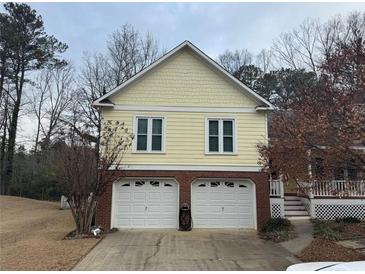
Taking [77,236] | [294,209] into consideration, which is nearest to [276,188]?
[294,209]

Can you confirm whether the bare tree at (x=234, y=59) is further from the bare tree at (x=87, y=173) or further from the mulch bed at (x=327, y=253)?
the mulch bed at (x=327, y=253)

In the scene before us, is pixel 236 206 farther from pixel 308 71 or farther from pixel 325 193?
pixel 308 71

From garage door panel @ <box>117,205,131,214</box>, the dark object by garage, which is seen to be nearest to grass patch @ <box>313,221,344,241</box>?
the dark object by garage

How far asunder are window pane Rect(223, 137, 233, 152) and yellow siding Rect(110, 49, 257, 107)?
166 centimetres

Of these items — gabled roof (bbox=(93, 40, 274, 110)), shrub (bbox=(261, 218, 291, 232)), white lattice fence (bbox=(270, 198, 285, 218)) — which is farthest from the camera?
white lattice fence (bbox=(270, 198, 285, 218))

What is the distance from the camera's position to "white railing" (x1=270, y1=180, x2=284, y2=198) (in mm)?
17469

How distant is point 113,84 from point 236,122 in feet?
65.2

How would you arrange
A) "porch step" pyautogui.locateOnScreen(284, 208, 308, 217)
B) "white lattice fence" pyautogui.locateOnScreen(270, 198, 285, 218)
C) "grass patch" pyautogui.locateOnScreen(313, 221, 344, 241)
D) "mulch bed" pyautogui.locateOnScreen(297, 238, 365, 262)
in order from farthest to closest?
"porch step" pyautogui.locateOnScreen(284, 208, 308, 217)
"white lattice fence" pyautogui.locateOnScreen(270, 198, 285, 218)
"grass patch" pyautogui.locateOnScreen(313, 221, 344, 241)
"mulch bed" pyautogui.locateOnScreen(297, 238, 365, 262)

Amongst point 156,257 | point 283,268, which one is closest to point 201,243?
point 156,257

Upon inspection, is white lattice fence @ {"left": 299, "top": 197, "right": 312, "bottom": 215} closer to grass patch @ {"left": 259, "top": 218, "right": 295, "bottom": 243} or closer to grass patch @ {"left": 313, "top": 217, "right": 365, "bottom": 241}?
grass patch @ {"left": 313, "top": 217, "right": 365, "bottom": 241}

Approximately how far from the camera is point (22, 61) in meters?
34.6

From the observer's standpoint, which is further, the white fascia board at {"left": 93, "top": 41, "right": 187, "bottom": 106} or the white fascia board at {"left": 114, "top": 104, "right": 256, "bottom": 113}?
the white fascia board at {"left": 114, "top": 104, "right": 256, "bottom": 113}

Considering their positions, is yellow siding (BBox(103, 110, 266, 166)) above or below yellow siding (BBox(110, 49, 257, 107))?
below

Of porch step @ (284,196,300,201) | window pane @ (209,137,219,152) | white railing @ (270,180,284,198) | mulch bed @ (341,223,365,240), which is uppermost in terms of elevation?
window pane @ (209,137,219,152)
